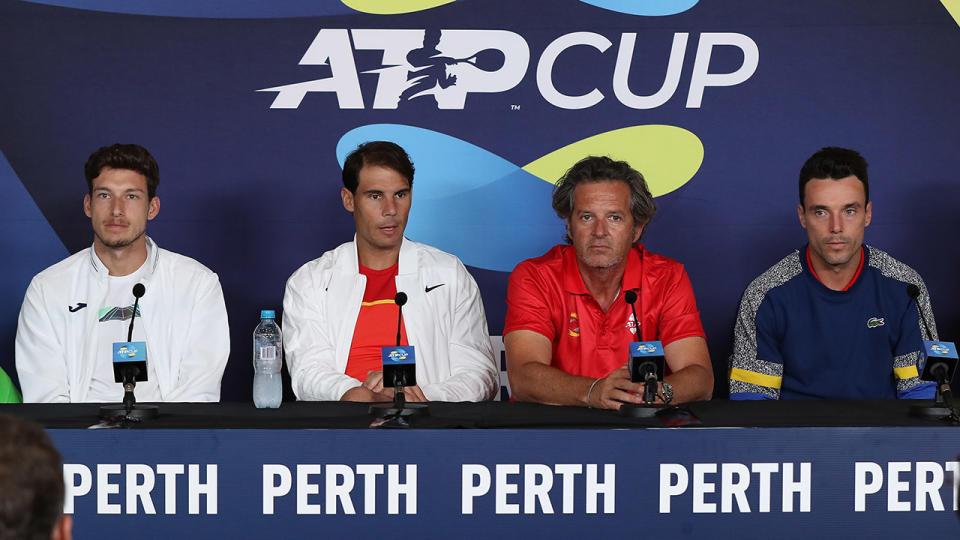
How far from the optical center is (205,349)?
2.97 m

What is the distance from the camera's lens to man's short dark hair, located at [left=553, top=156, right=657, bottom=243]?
2.81 m

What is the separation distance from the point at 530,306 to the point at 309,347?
2.35 ft

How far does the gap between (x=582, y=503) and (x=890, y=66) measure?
8.29ft

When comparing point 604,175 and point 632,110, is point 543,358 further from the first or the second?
point 632,110

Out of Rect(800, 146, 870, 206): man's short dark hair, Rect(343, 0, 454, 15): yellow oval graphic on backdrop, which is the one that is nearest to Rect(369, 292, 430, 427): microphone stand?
Rect(800, 146, 870, 206): man's short dark hair

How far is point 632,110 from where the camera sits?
144 inches

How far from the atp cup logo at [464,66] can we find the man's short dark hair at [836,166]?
777 millimetres

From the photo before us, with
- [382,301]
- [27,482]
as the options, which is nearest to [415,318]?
[382,301]

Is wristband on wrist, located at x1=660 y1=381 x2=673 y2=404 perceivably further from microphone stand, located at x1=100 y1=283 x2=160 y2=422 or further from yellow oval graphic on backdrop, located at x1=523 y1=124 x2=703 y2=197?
yellow oval graphic on backdrop, located at x1=523 y1=124 x2=703 y2=197

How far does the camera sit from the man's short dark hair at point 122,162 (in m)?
3.03

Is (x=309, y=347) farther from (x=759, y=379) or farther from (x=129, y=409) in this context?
(x=759, y=379)

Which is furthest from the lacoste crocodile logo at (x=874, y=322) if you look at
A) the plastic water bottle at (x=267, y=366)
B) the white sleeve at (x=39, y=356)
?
the white sleeve at (x=39, y=356)

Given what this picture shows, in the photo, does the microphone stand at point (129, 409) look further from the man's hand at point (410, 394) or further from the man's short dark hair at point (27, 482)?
the man's short dark hair at point (27, 482)

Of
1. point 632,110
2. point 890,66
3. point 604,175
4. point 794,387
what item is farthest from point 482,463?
point 890,66
